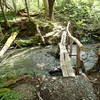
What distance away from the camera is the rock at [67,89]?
4191 mm

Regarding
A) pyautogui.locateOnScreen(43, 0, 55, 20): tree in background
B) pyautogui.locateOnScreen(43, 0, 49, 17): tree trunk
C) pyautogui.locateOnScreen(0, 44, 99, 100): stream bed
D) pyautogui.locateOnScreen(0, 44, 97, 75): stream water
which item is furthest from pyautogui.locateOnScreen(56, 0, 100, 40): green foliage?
pyautogui.locateOnScreen(0, 44, 97, 75): stream water

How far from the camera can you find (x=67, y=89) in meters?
4.41

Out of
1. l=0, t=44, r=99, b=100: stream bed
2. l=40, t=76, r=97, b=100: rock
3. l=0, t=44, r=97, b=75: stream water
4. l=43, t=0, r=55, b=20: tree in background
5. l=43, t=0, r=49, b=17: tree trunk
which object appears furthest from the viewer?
l=43, t=0, r=49, b=17: tree trunk

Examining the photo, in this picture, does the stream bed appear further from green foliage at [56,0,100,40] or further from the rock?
green foliage at [56,0,100,40]

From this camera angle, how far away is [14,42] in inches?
363

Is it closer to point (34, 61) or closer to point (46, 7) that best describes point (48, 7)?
point (46, 7)

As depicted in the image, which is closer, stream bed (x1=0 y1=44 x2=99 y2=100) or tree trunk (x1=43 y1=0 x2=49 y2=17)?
stream bed (x1=0 y1=44 x2=99 y2=100)

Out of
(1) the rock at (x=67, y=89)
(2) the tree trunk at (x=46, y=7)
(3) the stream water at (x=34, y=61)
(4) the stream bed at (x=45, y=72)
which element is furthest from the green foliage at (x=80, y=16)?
(1) the rock at (x=67, y=89)

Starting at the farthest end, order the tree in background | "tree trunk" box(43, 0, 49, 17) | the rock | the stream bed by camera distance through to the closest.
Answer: "tree trunk" box(43, 0, 49, 17) < the tree in background < the stream bed < the rock

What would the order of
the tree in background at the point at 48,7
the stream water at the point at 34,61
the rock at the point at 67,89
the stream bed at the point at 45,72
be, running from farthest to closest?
the tree in background at the point at 48,7, the stream water at the point at 34,61, the stream bed at the point at 45,72, the rock at the point at 67,89

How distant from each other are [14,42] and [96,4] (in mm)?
7530

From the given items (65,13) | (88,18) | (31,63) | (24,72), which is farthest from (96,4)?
(24,72)

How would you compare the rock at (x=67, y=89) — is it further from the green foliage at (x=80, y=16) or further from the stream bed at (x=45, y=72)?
the green foliage at (x=80, y=16)

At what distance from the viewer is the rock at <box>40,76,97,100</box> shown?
419cm
